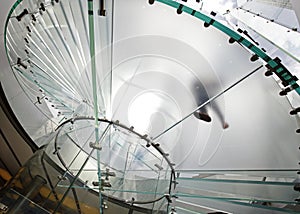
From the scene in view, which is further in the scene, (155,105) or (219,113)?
(155,105)

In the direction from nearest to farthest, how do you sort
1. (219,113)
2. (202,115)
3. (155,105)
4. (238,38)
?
(238,38) < (219,113) < (202,115) < (155,105)

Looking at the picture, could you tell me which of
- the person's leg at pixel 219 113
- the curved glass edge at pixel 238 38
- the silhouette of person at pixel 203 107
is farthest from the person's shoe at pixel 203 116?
the curved glass edge at pixel 238 38

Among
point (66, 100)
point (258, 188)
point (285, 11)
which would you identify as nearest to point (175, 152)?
point (258, 188)

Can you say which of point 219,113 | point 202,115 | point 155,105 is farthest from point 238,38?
point 155,105

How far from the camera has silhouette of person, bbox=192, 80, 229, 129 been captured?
7.63ft

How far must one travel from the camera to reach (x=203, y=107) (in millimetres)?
2436

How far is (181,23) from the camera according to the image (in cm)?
192

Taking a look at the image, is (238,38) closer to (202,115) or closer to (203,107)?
(203,107)

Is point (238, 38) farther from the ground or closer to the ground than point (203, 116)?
closer to the ground

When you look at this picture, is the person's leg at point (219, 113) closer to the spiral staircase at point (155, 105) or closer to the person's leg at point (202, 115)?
the spiral staircase at point (155, 105)

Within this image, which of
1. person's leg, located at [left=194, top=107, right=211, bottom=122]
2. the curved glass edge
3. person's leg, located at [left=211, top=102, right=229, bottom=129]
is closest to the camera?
the curved glass edge

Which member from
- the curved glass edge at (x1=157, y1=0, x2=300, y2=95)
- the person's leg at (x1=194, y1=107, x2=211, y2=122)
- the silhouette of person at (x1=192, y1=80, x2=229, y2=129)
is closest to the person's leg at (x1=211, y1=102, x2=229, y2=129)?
the silhouette of person at (x1=192, y1=80, x2=229, y2=129)

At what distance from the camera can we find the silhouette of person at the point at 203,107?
91.5 inches

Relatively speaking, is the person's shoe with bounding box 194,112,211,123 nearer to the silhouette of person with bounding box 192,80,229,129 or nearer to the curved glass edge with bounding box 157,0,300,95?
the silhouette of person with bounding box 192,80,229,129
